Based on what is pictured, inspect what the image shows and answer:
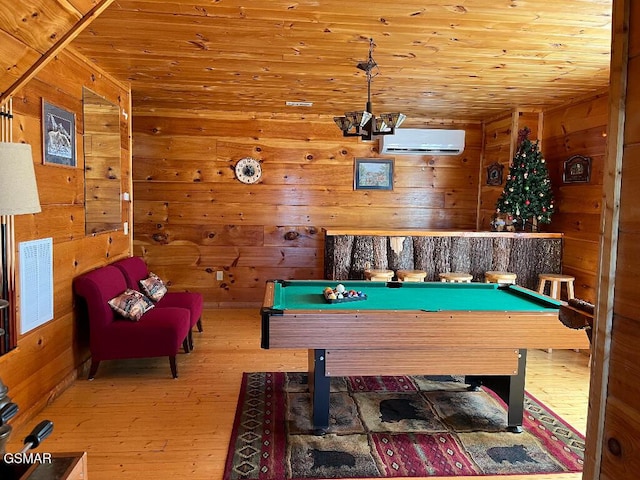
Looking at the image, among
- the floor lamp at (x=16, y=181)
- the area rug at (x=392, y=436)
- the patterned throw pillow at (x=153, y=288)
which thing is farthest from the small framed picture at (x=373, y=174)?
the floor lamp at (x=16, y=181)

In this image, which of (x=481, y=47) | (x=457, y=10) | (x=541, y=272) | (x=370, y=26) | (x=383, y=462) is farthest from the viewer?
(x=541, y=272)

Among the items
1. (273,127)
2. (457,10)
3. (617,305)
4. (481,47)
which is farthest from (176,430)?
(273,127)

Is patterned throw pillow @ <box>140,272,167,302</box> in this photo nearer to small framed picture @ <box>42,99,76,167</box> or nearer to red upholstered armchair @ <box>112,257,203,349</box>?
red upholstered armchair @ <box>112,257,203,349</box>

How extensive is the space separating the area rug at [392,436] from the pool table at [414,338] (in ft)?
0.63

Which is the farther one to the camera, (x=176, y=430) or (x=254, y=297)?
(x=254, y=297)

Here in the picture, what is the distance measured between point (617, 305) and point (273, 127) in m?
5.36

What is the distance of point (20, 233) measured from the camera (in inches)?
109

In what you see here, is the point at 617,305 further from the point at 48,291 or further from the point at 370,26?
the point at 48,291

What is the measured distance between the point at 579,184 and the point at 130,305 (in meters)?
4.57

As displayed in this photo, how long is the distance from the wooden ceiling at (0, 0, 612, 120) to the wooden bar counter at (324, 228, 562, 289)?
5.08ft

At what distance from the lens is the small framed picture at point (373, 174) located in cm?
612

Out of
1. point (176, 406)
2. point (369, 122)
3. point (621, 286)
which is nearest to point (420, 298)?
point (369, 122)

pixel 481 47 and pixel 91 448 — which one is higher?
pixel 481 47

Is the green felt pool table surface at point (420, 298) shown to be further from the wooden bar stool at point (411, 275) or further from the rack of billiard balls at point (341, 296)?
the wooden bar stool at point (411, 275)
